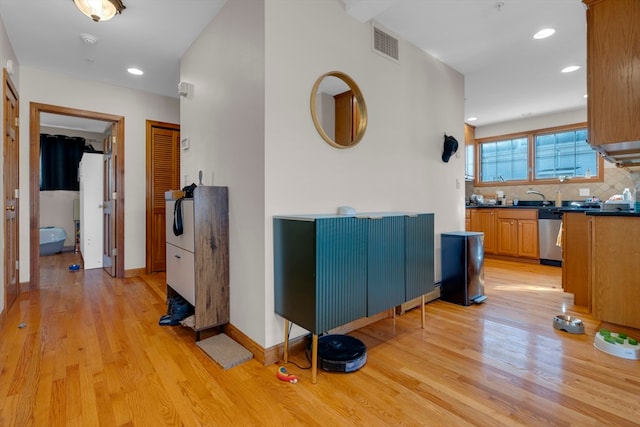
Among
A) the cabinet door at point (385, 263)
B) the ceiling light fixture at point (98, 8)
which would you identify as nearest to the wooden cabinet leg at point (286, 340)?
the cabinet door at point (385, 263)

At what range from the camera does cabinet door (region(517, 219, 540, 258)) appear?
4.85 metres

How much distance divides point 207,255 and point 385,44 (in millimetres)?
2234

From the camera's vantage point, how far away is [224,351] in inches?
79.7

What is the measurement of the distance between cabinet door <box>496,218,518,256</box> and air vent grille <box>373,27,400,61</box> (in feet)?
12.1

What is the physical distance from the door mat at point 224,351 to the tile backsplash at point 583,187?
531cm

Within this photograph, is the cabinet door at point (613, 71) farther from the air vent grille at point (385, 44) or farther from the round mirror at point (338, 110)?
the round mirror at point (338, 110)

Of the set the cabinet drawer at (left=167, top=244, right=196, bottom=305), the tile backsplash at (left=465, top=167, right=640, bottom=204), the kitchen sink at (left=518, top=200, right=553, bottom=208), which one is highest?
the tile backsplash at (left=465, top=167, right=640, bottom=204)

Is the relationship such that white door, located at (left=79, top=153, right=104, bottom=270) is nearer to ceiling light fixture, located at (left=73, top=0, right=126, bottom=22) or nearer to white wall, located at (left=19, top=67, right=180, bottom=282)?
white wall, located at (left=19, top=67, right=180, bottom=282)


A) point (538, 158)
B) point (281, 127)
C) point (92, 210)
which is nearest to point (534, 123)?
point (538, 158)

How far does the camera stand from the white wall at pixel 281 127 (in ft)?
6.36

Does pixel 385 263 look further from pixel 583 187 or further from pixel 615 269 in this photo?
pixel 583 187

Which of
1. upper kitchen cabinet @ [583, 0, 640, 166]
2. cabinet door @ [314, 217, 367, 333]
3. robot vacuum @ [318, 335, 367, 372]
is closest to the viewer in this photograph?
cabinet door @ [314, 217, 367, 333]

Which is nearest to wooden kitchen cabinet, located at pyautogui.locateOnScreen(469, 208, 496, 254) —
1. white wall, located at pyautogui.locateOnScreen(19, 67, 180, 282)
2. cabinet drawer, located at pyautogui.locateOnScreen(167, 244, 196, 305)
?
cabinet drawer, located at pyautogui.locateOnScreen(167, 244, 196, 305)

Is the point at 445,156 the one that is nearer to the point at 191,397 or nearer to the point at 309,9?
the point at 309,9
